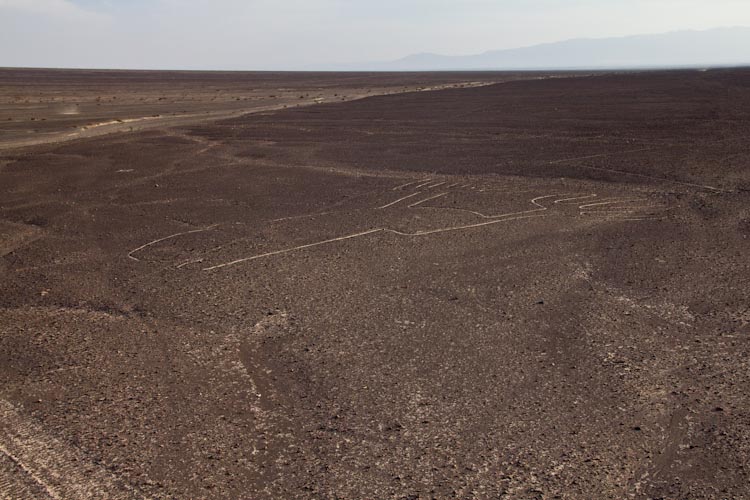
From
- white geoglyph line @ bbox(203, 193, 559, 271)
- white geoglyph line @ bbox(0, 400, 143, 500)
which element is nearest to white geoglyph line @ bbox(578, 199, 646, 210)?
white geoglyph line @ bbox(203, 193, 559, 271)

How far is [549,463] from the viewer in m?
3.91

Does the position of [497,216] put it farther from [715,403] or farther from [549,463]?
[549,463]

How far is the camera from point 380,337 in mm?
5730

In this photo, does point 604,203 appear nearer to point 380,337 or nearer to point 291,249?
point 291,249

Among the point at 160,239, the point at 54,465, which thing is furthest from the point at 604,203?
the point at 54,465

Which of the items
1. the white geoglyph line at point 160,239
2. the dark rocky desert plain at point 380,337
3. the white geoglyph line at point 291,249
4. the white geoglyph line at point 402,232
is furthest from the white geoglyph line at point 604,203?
the white geoglyph line at point 160,239

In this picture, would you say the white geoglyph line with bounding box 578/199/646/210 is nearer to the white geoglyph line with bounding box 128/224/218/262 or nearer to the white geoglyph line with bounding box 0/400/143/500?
the white geoglyph line with bounding box 128/224/218/262

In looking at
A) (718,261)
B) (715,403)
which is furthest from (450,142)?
(715,403)

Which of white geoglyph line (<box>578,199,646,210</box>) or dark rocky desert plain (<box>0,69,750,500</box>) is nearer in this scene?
dark rocky desert plain (<box>0,69,750,500</box>)

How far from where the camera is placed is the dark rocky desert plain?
12.9 feet

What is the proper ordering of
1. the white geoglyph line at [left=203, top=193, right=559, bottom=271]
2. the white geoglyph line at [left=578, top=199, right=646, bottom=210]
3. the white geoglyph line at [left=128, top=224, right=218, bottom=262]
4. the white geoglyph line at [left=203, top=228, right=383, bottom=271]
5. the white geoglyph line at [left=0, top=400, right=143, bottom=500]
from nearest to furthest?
the white geoglyph line at [left=0, top=400, right=143, bottom=500]
the white geoglyph line at [left=203, top=228, right=383, bottom=271]
the white geoglyph line at [left=203, top=193, right=559, bottom=271]
the white geoglyph line at [left=128, top=224, right=218, bottom=262]
the white geoglyph line at [left=578, top=199, right=646, bottom=210]

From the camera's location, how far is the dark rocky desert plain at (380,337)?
3918mm

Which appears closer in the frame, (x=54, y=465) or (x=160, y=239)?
(x=54, y=465)

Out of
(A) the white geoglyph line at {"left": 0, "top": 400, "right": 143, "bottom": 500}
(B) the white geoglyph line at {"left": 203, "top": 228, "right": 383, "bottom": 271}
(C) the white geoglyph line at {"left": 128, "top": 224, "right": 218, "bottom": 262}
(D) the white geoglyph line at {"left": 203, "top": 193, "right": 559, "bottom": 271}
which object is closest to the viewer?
(A) the white geoglyph line at {"left": 0, "top": 400, "right": 143, "bottom": 500}
